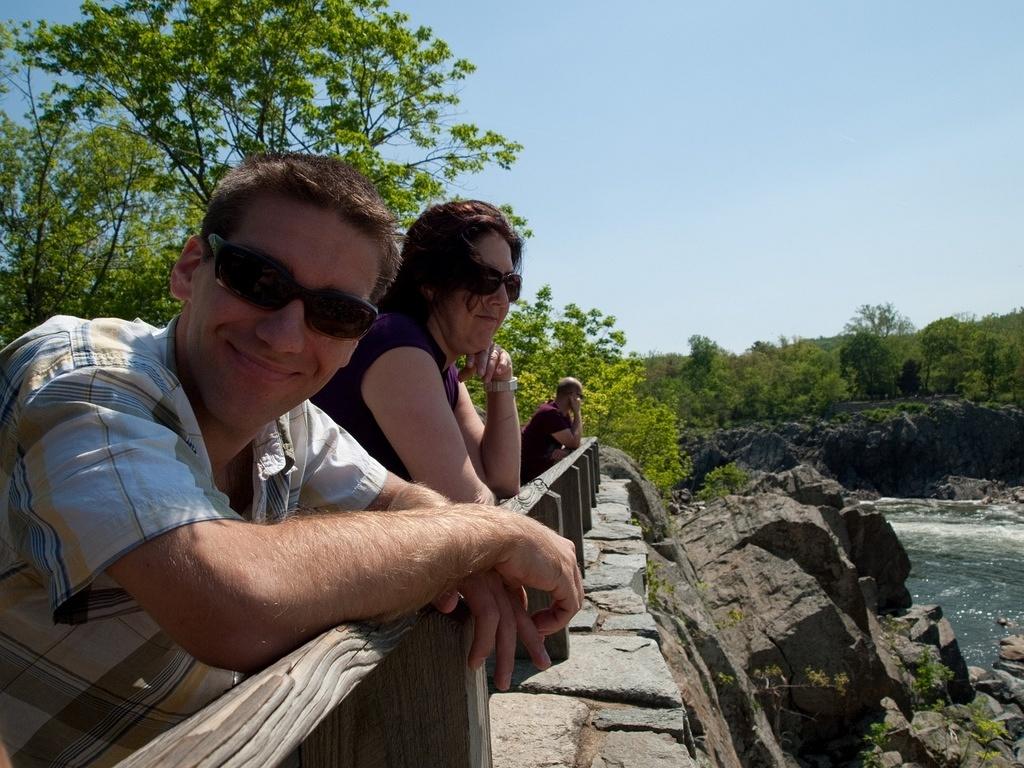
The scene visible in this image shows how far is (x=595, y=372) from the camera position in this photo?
20812 mm

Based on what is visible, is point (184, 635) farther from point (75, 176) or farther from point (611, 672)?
point (75, 176)

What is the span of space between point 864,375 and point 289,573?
334ft

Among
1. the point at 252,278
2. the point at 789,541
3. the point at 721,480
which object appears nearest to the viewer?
the point at 252,278

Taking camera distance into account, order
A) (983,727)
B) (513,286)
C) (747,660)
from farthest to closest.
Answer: (747,660)
(983,727)
(513,286)

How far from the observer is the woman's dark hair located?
112 inches

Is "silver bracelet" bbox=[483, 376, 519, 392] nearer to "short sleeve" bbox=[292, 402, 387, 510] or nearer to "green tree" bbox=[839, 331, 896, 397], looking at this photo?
"short sleeve" bbox=[292, 402, 387, 510]

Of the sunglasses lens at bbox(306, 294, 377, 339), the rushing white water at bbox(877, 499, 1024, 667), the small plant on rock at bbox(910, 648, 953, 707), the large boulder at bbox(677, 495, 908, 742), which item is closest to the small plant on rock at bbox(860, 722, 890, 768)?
the large boulder at bbox(677, 495, 908, 742)

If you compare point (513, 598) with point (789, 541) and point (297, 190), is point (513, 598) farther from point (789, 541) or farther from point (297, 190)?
point (789, 541)

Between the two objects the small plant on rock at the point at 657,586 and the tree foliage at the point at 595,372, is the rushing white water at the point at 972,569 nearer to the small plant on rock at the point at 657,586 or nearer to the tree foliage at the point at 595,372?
the tree foliage at the point at 595,372

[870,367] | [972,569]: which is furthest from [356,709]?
[870,367]

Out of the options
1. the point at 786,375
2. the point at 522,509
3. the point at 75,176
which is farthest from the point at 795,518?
the point at 786,375

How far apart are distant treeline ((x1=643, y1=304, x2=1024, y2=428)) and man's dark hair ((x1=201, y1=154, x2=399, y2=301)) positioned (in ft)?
252

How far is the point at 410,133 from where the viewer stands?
18.6 meters

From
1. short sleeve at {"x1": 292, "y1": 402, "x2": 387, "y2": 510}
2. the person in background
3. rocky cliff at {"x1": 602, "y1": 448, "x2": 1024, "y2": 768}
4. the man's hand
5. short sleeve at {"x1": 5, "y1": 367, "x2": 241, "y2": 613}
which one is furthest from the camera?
the person in background
